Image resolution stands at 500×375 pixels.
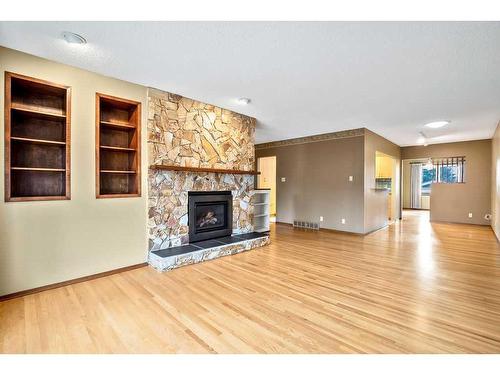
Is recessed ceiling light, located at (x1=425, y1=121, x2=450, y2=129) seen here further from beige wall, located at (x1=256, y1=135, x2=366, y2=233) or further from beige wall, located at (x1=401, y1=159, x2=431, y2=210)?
beige wall, located at (x1=401, y1=159, x2=431, y2=210)

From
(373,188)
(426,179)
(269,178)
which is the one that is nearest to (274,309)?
(373,188)

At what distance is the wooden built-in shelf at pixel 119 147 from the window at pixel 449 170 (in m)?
8.73

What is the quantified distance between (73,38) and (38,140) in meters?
1.16

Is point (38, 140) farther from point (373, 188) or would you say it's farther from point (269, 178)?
point (269, 178)

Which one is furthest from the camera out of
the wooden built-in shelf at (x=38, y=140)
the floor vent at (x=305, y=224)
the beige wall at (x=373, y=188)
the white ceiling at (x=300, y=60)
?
the floor vent at (x=305, y=224)

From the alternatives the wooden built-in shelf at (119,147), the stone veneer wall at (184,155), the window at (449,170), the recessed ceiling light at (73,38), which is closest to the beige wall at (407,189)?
the window at (449,170)

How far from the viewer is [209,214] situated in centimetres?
436

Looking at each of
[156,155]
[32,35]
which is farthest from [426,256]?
[32,35]

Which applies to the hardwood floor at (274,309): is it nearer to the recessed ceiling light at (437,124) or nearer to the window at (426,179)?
the recessed ceiling light at (437,124)

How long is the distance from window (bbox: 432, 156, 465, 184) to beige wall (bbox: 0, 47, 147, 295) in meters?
8.79

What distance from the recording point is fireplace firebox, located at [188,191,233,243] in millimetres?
4045

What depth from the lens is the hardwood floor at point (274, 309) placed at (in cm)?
180

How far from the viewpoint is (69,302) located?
96.0 inches
